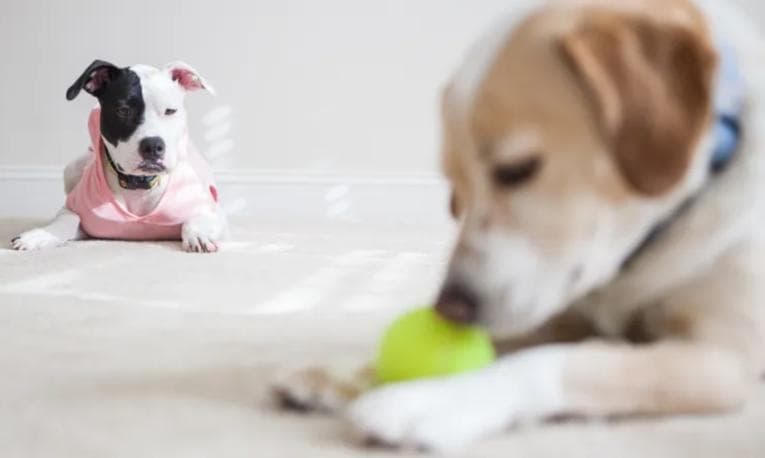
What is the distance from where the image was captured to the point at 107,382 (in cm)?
125

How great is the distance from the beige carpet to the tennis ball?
0.31 feet

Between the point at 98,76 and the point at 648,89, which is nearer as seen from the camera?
the point at 648,89

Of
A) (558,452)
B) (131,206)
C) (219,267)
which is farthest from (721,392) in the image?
(131,206)

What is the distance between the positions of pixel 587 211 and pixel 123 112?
231 centimetres

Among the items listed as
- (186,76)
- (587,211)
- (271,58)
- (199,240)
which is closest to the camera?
(587,211)

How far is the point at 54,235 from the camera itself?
9.78 feet

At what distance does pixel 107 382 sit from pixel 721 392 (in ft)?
2.59

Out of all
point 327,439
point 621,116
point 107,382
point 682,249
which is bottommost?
point 107,382

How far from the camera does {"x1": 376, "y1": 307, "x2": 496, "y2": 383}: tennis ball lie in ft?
3.36

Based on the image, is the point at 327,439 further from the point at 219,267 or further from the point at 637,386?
the point at 219,267

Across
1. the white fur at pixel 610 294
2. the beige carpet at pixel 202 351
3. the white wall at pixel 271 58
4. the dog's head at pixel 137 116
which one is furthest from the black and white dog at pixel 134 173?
Answer: the white fur at pixel 610 294

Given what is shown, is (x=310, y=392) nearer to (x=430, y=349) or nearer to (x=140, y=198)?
(x=430, y=349)

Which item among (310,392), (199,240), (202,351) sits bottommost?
(199,240)

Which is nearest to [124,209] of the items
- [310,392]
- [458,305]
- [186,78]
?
[186,78]
